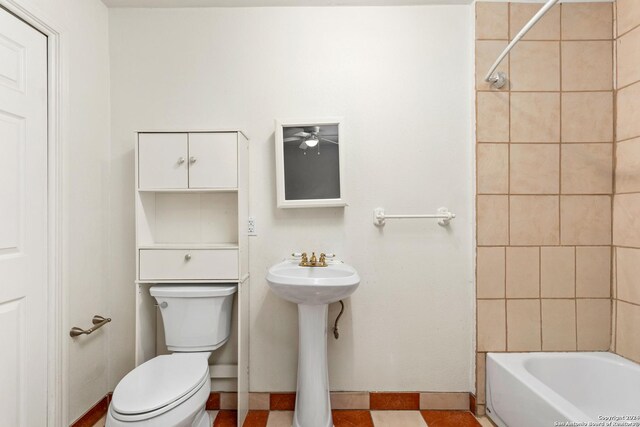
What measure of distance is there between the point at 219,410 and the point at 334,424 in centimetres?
66

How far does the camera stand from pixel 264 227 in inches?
72.1

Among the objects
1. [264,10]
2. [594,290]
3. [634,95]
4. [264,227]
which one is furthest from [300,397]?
[634,95]

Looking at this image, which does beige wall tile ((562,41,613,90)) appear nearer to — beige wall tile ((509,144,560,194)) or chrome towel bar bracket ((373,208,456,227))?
beige wall tile ((509,144,560,194))

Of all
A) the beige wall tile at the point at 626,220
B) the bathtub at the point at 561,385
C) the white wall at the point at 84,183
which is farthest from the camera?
the beige wall tile at the point at 626,220

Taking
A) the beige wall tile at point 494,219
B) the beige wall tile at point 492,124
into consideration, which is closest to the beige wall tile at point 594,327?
the beige wall tile at point 494,219

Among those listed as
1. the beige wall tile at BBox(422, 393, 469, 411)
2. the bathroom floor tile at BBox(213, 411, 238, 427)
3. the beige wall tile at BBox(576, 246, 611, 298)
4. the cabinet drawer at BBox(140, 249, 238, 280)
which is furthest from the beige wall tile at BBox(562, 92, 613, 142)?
the bathroom floor tile at BBox(213, 411, 238, 427)

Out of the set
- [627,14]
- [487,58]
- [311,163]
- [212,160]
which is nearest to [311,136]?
[311,163]

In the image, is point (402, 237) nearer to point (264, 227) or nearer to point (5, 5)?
point (264, 227)

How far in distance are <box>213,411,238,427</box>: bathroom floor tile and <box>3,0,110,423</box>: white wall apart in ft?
2.17

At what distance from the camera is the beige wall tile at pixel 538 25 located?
1755 millimetres

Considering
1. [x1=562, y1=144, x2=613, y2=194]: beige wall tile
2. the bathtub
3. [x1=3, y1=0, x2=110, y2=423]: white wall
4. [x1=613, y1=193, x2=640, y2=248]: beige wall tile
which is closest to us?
the bathtub

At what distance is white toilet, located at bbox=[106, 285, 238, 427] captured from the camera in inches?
46.8

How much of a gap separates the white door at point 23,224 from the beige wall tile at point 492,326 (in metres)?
2.15

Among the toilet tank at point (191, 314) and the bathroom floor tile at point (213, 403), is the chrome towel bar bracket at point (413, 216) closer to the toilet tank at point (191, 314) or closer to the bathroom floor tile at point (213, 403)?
the toilet tank at point (191, 314)
